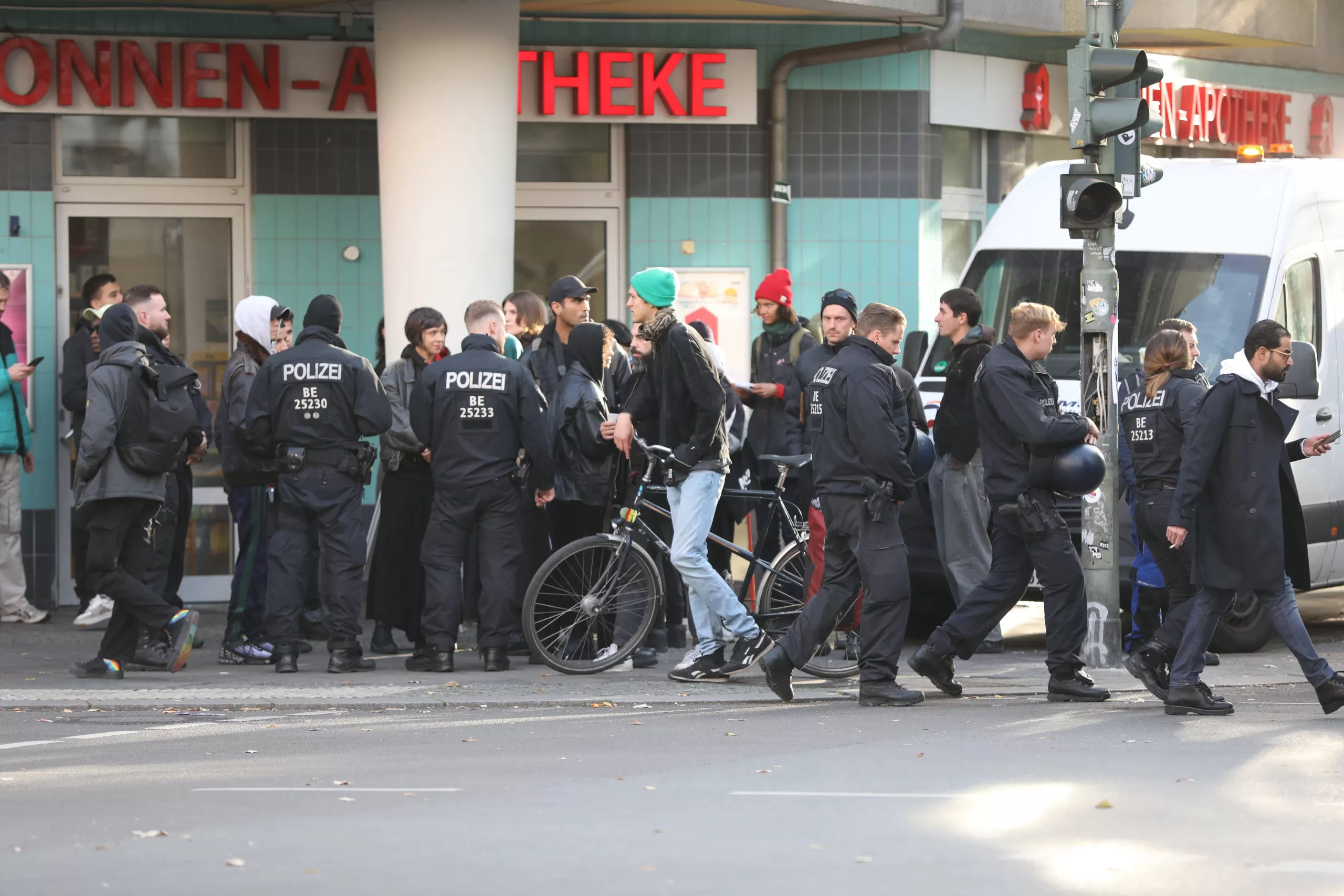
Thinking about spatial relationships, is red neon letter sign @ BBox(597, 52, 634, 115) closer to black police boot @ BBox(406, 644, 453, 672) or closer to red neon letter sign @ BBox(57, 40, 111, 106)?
red neon letter sign @ BBox(57, 40, 111, 106)

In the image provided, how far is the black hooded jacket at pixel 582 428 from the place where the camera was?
10.7 metres

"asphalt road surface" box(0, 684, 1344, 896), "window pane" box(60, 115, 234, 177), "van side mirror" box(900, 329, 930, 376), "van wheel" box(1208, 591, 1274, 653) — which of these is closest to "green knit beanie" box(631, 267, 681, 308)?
"asphalt road surface" box(0, 684, 1344, 896)

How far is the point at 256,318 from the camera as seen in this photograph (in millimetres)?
11094

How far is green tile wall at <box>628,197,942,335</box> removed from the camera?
A: 1488 cm

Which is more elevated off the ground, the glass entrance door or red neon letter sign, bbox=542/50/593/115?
red neon letter sign, bbox=542/50/593/115

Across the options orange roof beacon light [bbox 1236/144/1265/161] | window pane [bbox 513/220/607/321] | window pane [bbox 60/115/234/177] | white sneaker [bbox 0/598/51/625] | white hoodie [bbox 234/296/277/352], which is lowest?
white sneaker [bbox 0/598/51/625]

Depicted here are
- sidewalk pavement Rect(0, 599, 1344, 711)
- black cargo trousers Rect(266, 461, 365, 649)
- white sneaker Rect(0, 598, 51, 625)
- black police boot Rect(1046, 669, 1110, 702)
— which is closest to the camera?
black police boot Rect(1046, 669, 1110, 702)

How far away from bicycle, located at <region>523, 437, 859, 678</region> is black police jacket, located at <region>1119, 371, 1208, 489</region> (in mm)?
1636

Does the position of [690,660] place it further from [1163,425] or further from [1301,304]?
[1301,304]

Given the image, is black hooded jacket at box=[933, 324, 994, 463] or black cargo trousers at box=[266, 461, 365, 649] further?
black hooded jacket at box=[933, 324, 994, 463]

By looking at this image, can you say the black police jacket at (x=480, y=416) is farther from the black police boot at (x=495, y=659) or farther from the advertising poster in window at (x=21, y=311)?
the advertising poster in window at (x=21, y=311)

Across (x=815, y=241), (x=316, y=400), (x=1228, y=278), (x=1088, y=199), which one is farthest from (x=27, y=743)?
(x=815, y=241)

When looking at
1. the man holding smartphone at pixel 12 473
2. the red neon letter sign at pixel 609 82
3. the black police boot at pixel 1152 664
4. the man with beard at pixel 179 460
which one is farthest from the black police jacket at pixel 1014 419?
the man holding smartphone at pixel 12 473

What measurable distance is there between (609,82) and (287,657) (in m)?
5.49
